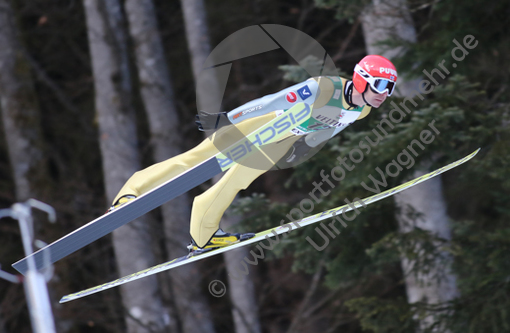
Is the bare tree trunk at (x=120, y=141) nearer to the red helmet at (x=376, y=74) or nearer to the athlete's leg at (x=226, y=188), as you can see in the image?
the athlete's leg at (x=226, y=188)

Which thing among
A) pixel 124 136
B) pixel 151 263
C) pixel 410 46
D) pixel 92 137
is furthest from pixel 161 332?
pixel 410 46

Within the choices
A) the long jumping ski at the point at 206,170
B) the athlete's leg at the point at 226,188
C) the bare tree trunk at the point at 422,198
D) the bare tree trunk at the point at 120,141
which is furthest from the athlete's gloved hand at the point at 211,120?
the bare tree trunk at the point at 120,141

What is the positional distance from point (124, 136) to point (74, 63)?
11.9 feet

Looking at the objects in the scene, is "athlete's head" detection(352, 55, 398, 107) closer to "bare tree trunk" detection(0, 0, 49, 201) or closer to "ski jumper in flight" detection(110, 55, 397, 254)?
"ski jumper in flight" detection(110, 55, 397, 254)

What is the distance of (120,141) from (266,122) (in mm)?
4129

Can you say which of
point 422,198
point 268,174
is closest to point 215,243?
point 422,198

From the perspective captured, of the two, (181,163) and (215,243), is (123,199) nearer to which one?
(181,163)

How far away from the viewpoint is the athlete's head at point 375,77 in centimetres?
348

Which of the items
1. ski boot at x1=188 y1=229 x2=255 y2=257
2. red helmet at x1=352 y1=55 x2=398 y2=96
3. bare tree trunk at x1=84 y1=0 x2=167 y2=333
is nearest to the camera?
red helmet at x1=352 y1=55 x2=398 y2=96

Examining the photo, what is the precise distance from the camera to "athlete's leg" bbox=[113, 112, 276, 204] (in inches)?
154

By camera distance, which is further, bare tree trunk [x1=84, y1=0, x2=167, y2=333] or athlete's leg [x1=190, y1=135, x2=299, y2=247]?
bare tree trunk [x1=84, y1=0, x2=167, y2=333]

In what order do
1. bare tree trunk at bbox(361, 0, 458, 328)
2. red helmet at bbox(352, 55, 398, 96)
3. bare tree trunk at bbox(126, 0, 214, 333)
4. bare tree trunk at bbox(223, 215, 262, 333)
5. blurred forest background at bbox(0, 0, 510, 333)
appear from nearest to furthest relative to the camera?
red helmet at bbox(352, 55, 398, 96) < blurred forest background at bbox(0, 0, 510, 333) < bare tree trunk at bbox(361, 0, 458, 328) < bare tree trunk at bbox(126, 0, 214, 333) < bare tree trunk at bbox(223, 215, 262, 333)

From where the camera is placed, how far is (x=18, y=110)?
8500 mm

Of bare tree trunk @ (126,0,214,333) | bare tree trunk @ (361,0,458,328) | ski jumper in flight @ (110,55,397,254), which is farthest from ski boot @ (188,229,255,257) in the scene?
bare tree trunk @ (126,0,214,333)
